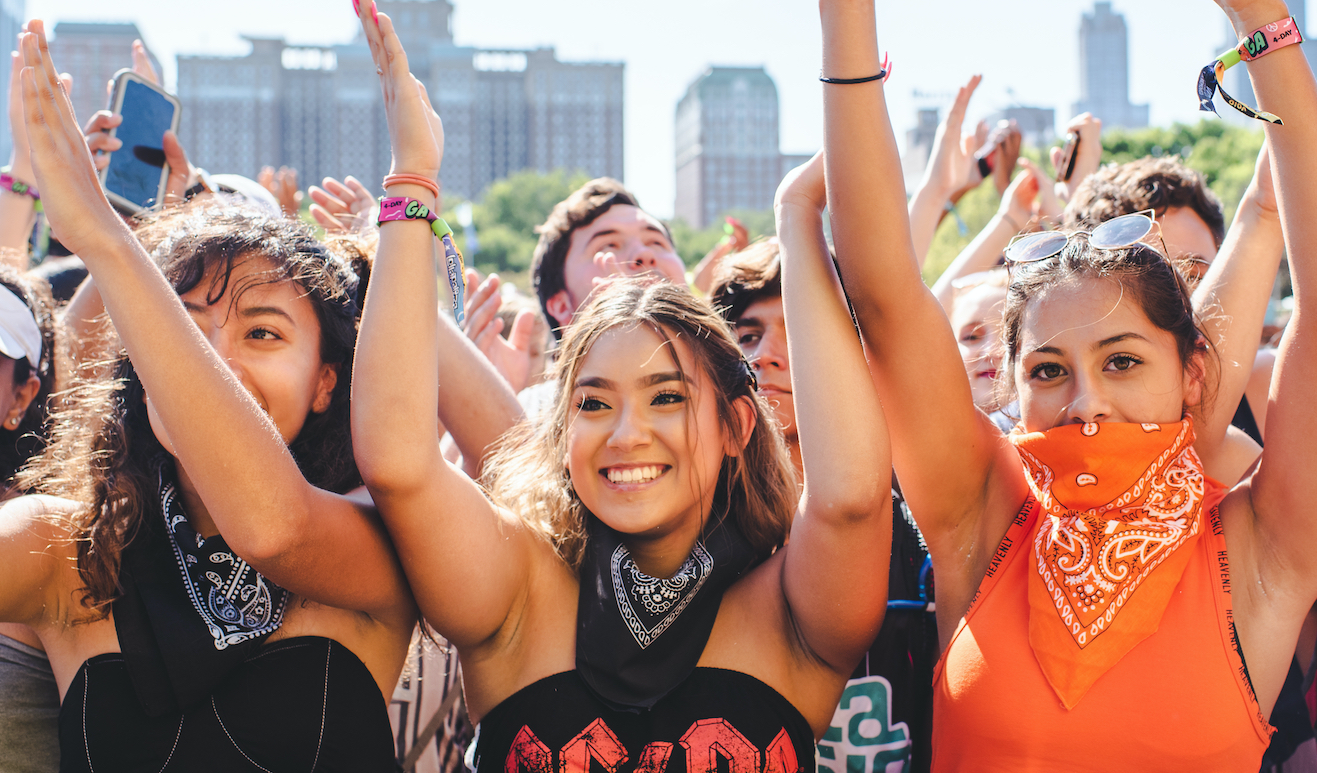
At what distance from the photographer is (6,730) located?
6.24ft

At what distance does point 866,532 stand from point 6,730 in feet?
5.66

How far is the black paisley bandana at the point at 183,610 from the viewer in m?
1.77

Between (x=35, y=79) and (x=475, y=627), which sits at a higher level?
(x=35, y=79)

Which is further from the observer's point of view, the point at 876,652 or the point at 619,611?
the point at 876,652

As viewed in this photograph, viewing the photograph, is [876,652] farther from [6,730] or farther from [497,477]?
[6,730]

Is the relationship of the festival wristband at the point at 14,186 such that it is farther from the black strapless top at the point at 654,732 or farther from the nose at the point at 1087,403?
the nose at the point at 1087,403

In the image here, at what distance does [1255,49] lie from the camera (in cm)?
168

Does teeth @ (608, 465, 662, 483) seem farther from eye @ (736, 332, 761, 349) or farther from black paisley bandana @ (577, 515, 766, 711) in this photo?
eye @ (736, 332, 761, 349)

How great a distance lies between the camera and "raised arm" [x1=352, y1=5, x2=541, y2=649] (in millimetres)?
1712

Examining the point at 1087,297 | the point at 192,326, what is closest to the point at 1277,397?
the point at 1087,297

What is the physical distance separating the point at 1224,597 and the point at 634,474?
1138 mm

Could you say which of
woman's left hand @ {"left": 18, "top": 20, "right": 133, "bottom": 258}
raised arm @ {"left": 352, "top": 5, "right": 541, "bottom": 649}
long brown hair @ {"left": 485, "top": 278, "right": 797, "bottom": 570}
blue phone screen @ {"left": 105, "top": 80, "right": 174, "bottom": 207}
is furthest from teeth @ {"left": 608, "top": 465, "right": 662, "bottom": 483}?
blue phone screen @ {"left": 105, "top": 80, "right": 174, "bottom": 207}

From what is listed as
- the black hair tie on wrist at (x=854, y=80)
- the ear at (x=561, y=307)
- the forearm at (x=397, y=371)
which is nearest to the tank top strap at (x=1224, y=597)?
the black hair tie on wrist at (x=854, y=80)

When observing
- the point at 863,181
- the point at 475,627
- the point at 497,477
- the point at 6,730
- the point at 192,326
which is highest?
the point at 863,181
